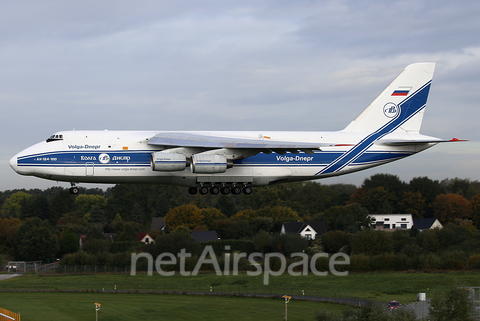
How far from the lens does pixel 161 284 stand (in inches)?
2130

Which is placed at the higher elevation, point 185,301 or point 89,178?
point 89,178

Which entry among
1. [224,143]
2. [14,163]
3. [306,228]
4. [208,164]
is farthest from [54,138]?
[306,228]

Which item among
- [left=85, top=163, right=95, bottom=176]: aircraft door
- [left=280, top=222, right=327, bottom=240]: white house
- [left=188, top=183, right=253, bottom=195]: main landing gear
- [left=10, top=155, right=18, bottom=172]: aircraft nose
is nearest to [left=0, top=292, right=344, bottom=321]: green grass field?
[left=188, top=183, right=253, bottom=195]: main landing gear

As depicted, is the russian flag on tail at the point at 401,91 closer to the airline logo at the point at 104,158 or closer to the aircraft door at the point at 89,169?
the airline logo at the point at 104,158

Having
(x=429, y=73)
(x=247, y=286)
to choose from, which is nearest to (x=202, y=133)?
(x=429, y=73)

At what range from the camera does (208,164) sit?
2973 cm

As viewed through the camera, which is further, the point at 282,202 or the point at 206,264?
the point at 282,202

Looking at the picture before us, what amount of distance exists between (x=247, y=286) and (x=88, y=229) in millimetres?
33326

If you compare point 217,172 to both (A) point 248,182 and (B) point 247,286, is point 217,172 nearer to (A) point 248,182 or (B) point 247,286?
(A) point 248,182

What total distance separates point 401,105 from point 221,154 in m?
13.4

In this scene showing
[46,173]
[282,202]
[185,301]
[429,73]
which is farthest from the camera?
[282,202]

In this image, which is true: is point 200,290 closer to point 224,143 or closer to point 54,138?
point 224,143

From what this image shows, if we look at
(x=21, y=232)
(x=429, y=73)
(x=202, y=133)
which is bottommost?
(x=21, y=232)

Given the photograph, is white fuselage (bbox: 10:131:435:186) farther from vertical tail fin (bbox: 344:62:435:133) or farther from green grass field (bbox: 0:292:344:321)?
green grass field (bbox: 0:292:344:321)
